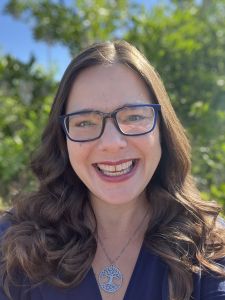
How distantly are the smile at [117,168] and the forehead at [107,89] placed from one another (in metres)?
0.24

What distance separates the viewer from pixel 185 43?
16.8 feet

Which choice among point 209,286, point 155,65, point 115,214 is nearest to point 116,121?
point 115,214

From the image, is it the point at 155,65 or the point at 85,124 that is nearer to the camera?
the point at 85,124

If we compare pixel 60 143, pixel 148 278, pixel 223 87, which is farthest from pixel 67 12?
pixel 148 278

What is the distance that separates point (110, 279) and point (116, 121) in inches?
26.7

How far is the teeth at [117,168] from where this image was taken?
73.5 inches

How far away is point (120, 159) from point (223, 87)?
3.20 meters

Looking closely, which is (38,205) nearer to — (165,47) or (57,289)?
(57,289)

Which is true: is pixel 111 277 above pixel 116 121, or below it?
below

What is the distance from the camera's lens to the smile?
1.86 meters

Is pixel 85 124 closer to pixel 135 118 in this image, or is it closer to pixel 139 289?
pixel 135 118

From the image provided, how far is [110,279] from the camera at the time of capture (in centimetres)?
190

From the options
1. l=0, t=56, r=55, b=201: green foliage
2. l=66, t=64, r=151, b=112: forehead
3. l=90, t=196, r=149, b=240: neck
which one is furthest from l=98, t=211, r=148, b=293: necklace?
l=0, t=56, r=55, b=201: green foliage

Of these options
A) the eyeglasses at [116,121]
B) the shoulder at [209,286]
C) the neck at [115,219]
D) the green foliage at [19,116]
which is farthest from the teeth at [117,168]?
the green foliage at [19,116]
